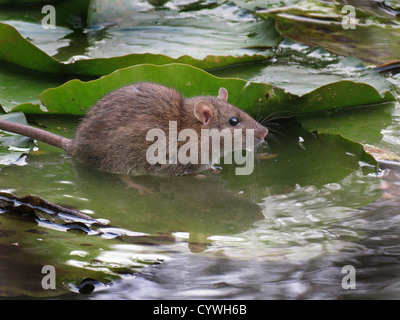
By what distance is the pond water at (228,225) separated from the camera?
9.81 ft

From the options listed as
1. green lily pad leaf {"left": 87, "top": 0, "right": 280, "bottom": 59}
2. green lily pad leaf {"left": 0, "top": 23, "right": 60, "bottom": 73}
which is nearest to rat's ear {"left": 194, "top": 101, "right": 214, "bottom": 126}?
green lily pad leaf {"left": 87, "top": 0, "right": 280, "bottom": 59}

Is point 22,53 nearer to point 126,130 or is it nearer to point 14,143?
point 14,143

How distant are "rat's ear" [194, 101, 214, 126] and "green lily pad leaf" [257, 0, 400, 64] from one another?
78.5 inches

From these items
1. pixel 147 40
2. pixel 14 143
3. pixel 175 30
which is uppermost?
pixel 175 30

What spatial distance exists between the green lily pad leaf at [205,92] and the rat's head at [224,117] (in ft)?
0.40

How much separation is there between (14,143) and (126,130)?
860 millimetres

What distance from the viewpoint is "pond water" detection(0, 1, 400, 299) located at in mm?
2990

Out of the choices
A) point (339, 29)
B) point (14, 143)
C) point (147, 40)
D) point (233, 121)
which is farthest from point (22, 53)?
point (339, 29)

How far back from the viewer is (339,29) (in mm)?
6910

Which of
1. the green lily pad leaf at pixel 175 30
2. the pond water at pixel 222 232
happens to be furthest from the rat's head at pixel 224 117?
the green lily pad leaf at pixel 175 30

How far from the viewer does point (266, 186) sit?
428 centimetres

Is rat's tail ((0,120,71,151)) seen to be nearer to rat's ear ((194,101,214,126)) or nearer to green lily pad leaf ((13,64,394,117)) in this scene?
green lily pad leaf ((13,64,394,117))

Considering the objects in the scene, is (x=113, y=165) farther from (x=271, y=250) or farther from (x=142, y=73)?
(x=271, y=250)

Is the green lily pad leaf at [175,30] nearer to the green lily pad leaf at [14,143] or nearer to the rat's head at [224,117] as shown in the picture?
the rat's head at [224,117]
